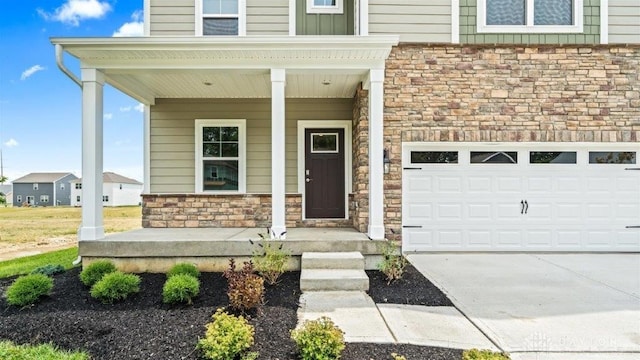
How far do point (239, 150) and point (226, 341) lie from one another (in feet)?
Answer: 17.3

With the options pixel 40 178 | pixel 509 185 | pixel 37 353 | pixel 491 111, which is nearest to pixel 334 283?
pixel 37 353

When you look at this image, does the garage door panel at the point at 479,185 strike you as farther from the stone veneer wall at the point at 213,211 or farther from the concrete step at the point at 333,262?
the concrete step at the point at 333,262

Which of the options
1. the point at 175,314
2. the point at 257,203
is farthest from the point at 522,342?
the point at 257,203

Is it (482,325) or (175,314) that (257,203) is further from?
(482,325)

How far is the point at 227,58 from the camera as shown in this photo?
5.66 metres

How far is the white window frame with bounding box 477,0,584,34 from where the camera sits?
6680mm

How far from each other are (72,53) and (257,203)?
3.93m

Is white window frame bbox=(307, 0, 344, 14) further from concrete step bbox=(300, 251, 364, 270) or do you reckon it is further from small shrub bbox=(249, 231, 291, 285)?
concrete step bbox=(300, 251, 364, 270)

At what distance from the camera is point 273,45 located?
5.44m

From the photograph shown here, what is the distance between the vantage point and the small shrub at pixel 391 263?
4.88 metres

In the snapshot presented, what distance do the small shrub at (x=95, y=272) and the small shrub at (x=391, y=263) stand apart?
12.2 feet

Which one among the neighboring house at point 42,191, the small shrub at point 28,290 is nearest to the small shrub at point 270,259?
the small shrub at point 28,290

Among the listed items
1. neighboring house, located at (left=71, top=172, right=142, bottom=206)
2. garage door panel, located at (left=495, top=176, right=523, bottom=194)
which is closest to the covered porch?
garage door panel, located at (left=495, top=176, right=523, bottom=194)

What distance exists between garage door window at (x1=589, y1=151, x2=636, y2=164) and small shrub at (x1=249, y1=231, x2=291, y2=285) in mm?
6046
